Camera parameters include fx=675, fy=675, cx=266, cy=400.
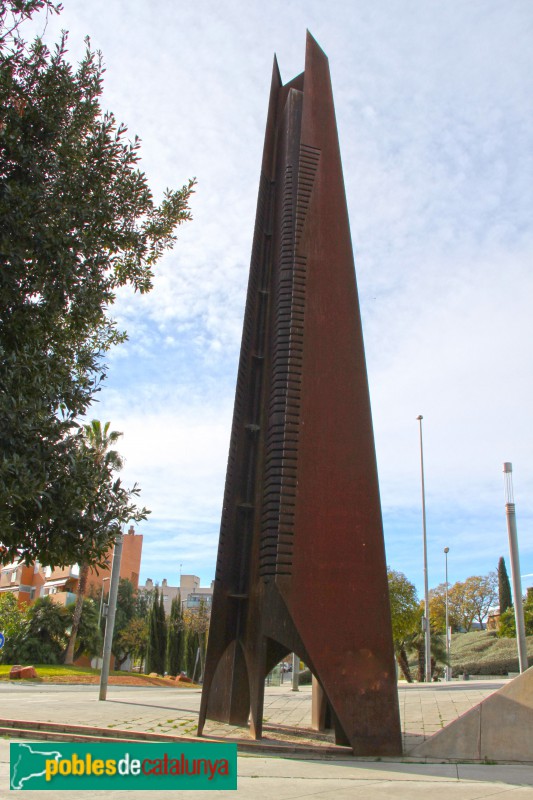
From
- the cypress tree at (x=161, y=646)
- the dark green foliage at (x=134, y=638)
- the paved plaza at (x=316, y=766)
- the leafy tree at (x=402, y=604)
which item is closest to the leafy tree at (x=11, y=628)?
the cypress tree at (x=161, y=646)

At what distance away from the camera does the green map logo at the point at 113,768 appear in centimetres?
582

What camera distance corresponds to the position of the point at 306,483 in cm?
Answer: 991

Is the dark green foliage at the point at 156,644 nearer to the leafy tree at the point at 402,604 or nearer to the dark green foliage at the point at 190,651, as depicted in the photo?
the dark green foliage at the point at 190,651

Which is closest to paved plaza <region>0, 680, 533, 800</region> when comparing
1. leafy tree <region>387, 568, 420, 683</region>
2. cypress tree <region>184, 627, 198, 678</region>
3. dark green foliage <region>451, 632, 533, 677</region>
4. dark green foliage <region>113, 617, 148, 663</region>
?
leafy tree <region>387, 568, 420, 683</region>

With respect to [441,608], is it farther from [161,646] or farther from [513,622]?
[161,646]

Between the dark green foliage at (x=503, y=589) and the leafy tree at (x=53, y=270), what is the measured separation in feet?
185

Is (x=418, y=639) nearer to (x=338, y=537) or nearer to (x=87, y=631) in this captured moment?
(x=87, y=631)

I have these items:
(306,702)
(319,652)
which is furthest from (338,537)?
(306,702)

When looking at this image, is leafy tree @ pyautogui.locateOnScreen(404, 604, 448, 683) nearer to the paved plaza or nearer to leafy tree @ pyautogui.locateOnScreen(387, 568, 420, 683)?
leafy tree @ pyautogui.locateOnScreen(387, 568, 420, 683)

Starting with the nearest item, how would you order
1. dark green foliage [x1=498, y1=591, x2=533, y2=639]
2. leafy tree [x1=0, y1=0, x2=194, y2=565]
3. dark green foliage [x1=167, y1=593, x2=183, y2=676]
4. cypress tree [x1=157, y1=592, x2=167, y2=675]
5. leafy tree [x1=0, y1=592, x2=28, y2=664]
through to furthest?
1. leafy tree [x1=0, y1=0, x2=194, y2=565]
2. leafy tree [x1=0, y1=592, x2=28, y2=664]
3. cypress tree [x1=157, y1=592, x2=167, y2=675]
4. dark green foliage [x1=167, y1=593, x2=183, y2=676]
5. dark green foliage [x1=498, y1=591, x2=533, y2=639]

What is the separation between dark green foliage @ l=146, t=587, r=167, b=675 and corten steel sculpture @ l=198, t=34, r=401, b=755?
31.9 meters

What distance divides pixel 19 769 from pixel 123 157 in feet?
19.5

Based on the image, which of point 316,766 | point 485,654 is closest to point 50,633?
point 485,654

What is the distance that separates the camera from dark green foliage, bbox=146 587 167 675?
41.6 metres
